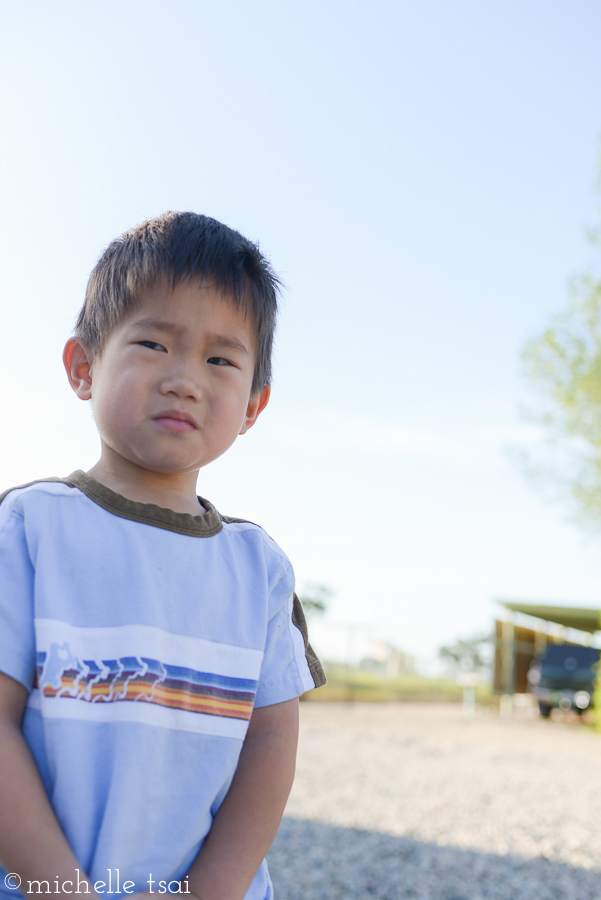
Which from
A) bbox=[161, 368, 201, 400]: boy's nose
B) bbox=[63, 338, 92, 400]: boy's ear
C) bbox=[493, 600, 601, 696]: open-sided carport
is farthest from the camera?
bbox=[493, 600, 601, 696]: open-sided carport

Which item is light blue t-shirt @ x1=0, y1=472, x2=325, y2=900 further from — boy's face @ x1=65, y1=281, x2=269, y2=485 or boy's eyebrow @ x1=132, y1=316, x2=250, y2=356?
boy's eyebrow @ x1=132, y1=316, x2=250, y2=356

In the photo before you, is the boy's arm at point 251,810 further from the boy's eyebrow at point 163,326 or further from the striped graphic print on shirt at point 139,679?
the boy's eyebrow at point 163,326

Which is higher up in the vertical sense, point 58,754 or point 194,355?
point 194,355

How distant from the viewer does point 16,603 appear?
974 mm

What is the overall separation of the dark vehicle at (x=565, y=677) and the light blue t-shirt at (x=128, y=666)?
47.3 feet

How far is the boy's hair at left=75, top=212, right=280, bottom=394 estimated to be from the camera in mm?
1161

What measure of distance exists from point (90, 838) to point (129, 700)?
167 mm

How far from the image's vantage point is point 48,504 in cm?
105

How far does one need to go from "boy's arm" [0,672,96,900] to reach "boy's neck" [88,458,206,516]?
365 mm

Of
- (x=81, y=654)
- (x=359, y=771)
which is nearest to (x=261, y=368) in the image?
(x=81, y=654)

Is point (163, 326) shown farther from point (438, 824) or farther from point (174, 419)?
point (438, 824)

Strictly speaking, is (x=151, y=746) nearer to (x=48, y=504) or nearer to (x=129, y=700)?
(x=129, y=700)

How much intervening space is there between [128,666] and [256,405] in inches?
21.5

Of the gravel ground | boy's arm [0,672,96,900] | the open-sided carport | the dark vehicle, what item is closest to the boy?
boy's arm [0,672,96,900]
